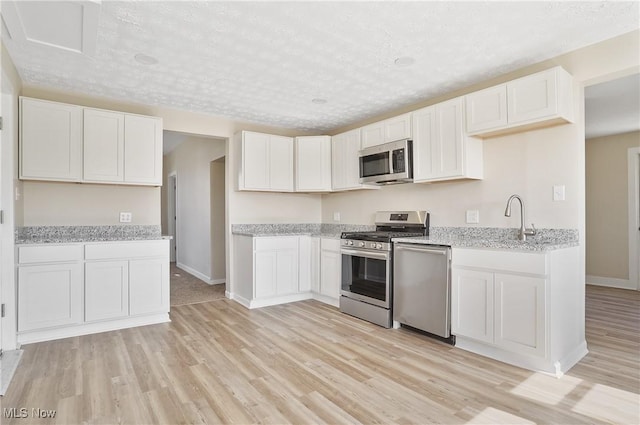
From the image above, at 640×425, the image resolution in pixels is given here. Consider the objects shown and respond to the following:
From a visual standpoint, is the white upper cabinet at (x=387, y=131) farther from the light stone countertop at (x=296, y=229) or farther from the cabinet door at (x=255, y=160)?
the cabinet door at (x=255, y=160)

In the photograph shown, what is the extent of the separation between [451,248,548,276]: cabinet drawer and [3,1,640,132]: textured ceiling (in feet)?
5.22

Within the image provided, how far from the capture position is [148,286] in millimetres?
3699

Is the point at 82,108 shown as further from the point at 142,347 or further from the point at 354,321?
the point at 354,321

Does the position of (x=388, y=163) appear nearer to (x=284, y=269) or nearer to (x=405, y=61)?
(x=405, y=61)

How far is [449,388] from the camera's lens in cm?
231

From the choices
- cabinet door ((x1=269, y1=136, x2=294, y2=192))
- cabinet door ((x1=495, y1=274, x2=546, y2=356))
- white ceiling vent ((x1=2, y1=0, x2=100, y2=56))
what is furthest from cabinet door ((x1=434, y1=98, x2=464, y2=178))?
white ceiling vent ((x1=2, y1=0, x2=100, y2=56))

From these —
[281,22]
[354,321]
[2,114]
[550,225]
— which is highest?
[281,22]

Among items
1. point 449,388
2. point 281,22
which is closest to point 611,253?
point 449,388

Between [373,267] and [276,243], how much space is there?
4.41 feet

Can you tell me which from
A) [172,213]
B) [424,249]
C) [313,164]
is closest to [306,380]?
[424,249]

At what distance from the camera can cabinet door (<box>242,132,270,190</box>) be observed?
468 cm

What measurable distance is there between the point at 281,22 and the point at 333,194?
328cm

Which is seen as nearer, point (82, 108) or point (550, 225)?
point (550, 225)

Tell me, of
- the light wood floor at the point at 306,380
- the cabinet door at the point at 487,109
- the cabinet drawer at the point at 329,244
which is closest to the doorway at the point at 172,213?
the cabinet drawer at the point at 329,244
